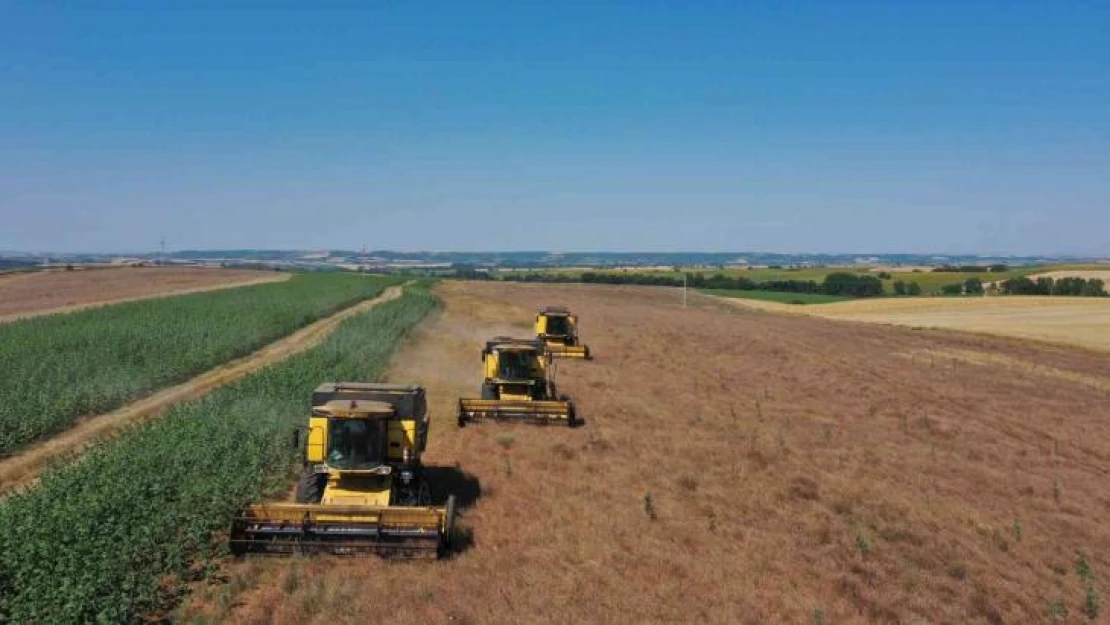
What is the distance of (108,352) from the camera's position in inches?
1273

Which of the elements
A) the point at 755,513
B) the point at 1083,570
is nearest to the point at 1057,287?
the point at 1083,570

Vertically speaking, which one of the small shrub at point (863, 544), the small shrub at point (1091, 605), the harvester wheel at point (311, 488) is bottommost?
the small shrub at point (1091, 605)

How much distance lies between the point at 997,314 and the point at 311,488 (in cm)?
7328

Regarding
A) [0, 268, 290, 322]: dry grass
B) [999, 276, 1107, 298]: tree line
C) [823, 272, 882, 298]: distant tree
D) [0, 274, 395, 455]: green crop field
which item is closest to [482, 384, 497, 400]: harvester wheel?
[0, 274, 395, 455]: green crop field

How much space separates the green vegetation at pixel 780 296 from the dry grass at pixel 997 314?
20.2 feet

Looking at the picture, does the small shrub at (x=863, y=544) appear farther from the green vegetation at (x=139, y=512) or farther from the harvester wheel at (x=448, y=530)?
the green vegetation at (x=139, y=512)

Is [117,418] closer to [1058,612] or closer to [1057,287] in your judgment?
[1058,612]

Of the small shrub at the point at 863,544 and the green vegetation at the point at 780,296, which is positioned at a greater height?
the small shrub at the point at 863,544

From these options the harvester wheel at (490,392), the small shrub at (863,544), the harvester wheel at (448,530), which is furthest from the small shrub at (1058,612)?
A: the harvester wheel at (490,392)

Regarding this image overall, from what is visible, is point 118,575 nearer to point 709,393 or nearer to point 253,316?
point 709,393

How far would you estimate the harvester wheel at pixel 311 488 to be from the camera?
1378 centimetres

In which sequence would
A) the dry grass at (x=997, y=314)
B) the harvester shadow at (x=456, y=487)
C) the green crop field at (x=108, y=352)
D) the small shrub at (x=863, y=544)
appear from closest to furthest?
the small shrub at (x=863, y=544) → the harvester shadow at (x=456, y=487) → the green crop field at (x=108, y=352) → the dry grass at (x=997, y=314)

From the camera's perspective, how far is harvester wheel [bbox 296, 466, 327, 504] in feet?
45.2

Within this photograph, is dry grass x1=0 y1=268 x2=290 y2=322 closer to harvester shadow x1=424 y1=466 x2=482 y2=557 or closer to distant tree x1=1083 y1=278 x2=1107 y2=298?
harvester shadow x1=424 y1=466 x2=482 y2=557
